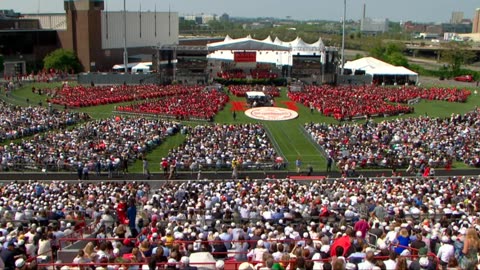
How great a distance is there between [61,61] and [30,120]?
1284 inches

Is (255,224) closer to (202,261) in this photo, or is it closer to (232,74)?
(202,261)

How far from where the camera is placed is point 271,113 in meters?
43.3

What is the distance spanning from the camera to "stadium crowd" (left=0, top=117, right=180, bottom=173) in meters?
27.7

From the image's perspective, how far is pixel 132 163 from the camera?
29250mm

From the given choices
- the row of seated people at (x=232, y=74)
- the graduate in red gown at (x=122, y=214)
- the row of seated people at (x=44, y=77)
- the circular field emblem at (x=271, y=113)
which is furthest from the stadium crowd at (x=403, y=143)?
the row of seated people at (x=44, y=77)

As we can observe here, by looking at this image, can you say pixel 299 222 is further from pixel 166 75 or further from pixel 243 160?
pixel 166 75

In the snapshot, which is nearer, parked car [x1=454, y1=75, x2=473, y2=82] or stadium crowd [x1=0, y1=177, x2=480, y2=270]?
stadium crowd [x1=0, y1=177, x2=480, y2=270]

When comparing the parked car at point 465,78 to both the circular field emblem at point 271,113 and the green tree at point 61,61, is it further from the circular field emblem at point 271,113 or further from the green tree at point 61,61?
the green tree at point 61,61

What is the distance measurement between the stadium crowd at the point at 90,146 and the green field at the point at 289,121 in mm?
918

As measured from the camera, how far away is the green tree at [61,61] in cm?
6650

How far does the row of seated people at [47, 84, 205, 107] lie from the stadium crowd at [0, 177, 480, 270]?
80.3ft

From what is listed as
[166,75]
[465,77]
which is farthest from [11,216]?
[465,77]

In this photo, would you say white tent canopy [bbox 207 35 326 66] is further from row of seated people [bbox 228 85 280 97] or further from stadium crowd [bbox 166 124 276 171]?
stadium crowd [bbox 166 124 276 171]

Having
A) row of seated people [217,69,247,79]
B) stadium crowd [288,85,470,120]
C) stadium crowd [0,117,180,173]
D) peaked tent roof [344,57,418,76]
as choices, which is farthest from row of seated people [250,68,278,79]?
stadium crowd [0,117,180,173]
